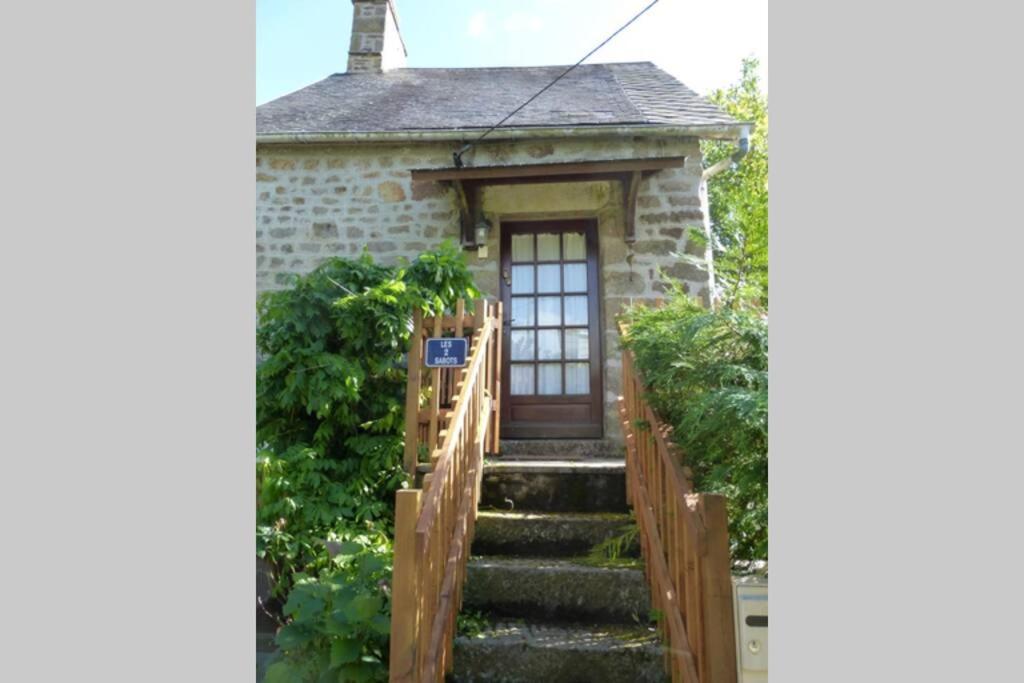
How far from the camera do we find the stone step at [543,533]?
3.51 meters

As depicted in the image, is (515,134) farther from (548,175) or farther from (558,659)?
(558,659)

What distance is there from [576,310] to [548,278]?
1.04ft

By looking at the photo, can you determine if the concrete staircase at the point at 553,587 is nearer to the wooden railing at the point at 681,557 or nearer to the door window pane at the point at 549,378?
the wooden railing at the point at 681,557

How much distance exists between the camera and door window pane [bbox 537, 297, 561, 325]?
5.46m

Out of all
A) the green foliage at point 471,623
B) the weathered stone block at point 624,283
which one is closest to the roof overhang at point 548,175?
the weathered stone block at point 624,283

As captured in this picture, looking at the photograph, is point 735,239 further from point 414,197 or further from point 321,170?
point 321,170

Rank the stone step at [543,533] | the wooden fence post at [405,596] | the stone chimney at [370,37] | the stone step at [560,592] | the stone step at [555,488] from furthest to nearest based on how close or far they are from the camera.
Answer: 1. the stone chimney at [370,37]
2. the stone step at [555,488]
3. the stone step at [543,533]
4. the stone step at [560,592]
5. the wooden fence post at [405,596]

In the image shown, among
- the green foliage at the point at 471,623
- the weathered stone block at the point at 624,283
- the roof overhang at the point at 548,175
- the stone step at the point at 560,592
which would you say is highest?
the roof overhang at the point at 548,175

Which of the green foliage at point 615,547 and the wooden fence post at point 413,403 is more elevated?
the wooden fence post at point 413,403

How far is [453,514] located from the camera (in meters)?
3.23

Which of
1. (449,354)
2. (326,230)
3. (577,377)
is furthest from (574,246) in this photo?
(326,230)

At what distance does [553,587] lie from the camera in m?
3.12

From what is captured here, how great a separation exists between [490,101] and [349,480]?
3.49 m

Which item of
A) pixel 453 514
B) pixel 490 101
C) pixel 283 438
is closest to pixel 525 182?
pixel 490 101
